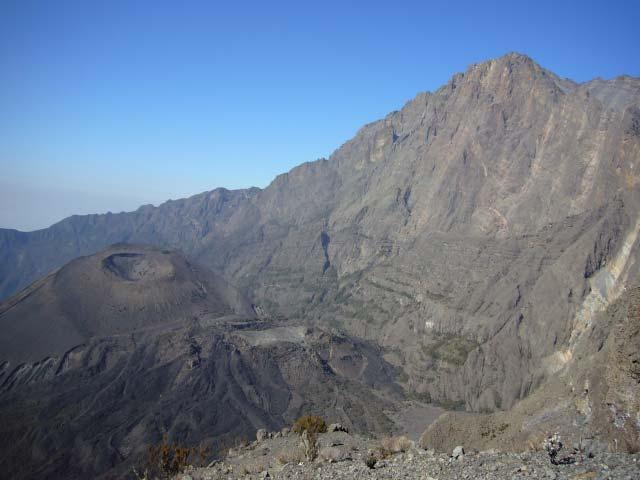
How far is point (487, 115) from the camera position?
520 feet

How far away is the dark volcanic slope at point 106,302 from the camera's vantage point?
99.0m

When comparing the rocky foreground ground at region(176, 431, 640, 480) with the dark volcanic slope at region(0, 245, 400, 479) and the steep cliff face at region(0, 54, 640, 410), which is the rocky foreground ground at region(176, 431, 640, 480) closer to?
the dark volcanic slope at region(0, 245, 400, 479)

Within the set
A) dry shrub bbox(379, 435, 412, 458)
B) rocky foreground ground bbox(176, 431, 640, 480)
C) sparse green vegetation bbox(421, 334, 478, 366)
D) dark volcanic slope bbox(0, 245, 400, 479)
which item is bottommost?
sparse green vegetation bbox(421, 334, 478, 366)

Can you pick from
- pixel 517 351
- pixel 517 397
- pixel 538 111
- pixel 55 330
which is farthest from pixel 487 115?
pixel 55 330

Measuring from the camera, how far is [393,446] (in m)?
25.8

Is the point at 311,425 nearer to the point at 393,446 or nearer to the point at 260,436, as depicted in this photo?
the point at 260,436

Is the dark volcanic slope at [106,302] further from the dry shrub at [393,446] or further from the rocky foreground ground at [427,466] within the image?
the dry shrub at [393,446]

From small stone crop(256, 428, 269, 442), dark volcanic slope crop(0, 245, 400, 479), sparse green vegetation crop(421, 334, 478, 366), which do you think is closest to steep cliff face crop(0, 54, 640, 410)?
sparse green vegetation crop(421, 334, 478, 366)

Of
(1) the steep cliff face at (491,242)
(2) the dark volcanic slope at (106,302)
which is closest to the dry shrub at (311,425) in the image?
(1) the steep cliff face at (491,242)

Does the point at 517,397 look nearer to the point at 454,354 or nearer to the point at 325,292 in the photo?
the point at 454,354

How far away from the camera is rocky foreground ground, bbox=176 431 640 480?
17.3 meters

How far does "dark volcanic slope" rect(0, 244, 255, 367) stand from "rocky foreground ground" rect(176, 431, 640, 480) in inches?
3338

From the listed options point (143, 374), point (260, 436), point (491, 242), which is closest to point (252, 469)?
point (260, 436)

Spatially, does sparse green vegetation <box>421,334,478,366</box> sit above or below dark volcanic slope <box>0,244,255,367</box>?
below
